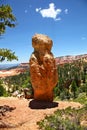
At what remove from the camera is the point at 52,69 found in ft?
54.3

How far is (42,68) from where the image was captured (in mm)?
16422

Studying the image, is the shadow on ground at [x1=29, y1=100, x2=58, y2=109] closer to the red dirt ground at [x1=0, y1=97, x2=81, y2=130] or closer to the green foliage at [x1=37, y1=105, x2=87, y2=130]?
the red dirt ground at [x1=0, y1=97, x2=81, y2=130]

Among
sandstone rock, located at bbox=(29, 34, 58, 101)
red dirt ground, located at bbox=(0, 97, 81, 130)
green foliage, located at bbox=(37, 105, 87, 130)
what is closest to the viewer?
green foliage, located at bbox=(37, 105, 87, 130)

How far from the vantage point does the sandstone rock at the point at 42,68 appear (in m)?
16.5

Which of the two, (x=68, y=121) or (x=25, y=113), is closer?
(x=68, y=121)

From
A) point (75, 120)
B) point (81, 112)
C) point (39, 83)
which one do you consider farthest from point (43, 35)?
point (75, 120)

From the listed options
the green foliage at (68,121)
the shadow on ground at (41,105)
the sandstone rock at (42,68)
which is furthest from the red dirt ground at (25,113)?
the green foliage at (68,121)

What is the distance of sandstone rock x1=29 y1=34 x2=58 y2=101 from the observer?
16.5 m

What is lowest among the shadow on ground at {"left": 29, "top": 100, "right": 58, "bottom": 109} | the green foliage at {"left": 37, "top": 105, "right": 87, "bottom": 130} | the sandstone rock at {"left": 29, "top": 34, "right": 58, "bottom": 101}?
the shadow on ground at {"left": 29, "top": 100, "right": 58, "bottom": 109}

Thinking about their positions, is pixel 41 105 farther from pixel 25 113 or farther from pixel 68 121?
pixel 68 121

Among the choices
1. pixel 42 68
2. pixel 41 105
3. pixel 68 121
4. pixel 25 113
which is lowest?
pixel 25 113

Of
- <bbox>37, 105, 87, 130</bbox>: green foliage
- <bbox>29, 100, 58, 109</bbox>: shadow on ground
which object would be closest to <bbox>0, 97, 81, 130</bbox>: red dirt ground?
<bbox>29, 100, 58, 109</bbox>: shadow on ground

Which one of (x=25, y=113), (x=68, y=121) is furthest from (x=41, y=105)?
(x=68, y=121)

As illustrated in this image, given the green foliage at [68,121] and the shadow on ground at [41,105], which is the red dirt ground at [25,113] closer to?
the shadow on ground at [41,105]
